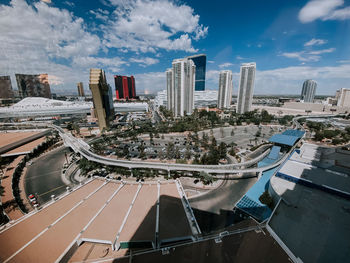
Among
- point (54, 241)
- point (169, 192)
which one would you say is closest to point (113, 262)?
point (54, 241)

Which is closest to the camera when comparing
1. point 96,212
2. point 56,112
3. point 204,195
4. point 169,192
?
point 96,212

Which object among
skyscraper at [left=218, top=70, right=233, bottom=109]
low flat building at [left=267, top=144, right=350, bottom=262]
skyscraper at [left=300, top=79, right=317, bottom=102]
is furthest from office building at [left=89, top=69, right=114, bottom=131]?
skyscraper at [left=300, top=79, right=317, bottom=102]

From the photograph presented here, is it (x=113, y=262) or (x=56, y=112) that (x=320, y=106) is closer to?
(x=113, y=262)

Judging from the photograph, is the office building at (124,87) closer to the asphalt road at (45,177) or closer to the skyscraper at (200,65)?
the skyscraper at (200,65)

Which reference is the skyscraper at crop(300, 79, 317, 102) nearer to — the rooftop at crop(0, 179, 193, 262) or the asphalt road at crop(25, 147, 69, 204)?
the rooftop at crop(0, 179, 193, 262)

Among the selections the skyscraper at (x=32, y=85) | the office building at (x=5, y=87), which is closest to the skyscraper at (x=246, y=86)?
the skyscraper at (x=32, y=85)

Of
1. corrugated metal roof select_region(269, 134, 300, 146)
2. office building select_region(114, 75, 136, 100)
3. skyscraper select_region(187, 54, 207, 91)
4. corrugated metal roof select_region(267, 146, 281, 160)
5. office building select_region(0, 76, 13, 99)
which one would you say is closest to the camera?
corrugated metal roof select_region(267, 146, 281, 160)
